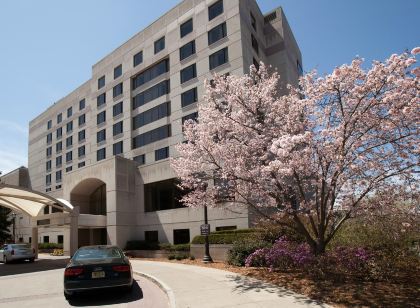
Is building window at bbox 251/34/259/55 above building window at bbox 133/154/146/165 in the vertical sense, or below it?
above

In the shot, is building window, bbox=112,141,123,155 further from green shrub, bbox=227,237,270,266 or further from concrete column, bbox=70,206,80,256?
green shrub, bbox=227,237,270,266

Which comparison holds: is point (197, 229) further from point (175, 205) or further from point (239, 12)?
point (239, 12)

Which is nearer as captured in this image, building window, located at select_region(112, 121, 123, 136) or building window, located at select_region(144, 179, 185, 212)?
building window, located at select_region(144, 179, 185, 212)

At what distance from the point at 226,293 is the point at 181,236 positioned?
69.4 ft

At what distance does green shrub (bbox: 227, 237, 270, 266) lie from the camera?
658 inches

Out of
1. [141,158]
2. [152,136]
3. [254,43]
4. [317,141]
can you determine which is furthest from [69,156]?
[317,141]

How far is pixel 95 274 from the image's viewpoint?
9.87 m

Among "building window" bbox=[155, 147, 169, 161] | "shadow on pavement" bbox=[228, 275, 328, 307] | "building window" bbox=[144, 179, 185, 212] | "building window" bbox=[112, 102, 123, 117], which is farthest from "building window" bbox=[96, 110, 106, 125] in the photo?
"shadow on pavement" bbox=[228, 275, 328, 307]

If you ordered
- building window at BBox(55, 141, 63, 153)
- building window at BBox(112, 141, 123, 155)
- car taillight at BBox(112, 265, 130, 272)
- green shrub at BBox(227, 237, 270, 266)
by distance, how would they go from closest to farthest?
car taillight at BBox(112, 265, 130, 272)
green shrub at BBox(227, 237, 270, 266)
building window at BBox(112, 141, 123, 155)
building window at BBox(55, 141, 63, 153)

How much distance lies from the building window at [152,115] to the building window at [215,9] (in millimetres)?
9798

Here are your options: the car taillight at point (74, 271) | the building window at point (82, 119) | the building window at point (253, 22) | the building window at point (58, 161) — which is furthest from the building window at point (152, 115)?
the car taillight at point (74, 271)

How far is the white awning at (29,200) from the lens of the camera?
2458 centimetres

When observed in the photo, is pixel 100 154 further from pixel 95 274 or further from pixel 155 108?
pixel 95 274

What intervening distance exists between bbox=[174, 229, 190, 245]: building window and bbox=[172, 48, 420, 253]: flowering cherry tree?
52.7 ft
